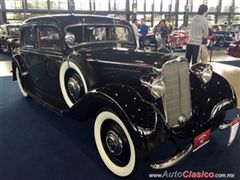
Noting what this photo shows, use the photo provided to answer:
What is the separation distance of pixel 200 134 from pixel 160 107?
44 cm

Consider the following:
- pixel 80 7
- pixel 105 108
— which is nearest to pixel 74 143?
pixel 105 108

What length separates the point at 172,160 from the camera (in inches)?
74.2

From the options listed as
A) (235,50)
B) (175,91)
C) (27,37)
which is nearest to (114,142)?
(175,91)

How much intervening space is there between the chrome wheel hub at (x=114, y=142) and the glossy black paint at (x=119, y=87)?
0.89ft

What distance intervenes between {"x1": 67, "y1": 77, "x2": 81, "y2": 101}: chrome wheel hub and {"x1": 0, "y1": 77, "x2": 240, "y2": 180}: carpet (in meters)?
0.57

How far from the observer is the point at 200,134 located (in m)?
2.09

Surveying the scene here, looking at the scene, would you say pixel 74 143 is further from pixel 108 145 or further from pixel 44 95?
pixel 44 95

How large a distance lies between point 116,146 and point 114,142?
42mm

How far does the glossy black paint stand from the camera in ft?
6.31

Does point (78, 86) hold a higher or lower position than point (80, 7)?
lower

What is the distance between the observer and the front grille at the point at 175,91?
2.13 metres

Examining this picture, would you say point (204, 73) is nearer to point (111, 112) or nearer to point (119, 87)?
point (119, 87)

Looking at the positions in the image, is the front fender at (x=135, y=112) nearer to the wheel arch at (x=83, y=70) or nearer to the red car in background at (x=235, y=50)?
the wheel arch at (x=83, y=70)

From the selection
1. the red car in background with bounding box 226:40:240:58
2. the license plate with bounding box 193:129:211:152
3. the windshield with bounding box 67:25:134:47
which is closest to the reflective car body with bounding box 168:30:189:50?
the red car in background with bounding box 226:40:240:58
